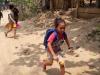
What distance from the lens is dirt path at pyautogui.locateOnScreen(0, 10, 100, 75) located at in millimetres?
7461

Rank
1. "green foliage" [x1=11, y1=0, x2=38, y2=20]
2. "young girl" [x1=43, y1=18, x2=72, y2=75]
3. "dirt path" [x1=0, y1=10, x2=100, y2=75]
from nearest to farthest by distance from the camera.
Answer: "young girl" [x1=43, y1=18, x2=72, y2=75]
"dirt path" [x1=0, y1=10, x2=100, y2=75]
"green foliage" [x1=11, y1=0, x2=38, y2=20]

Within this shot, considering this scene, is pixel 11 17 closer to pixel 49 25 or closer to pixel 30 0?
pixel 49 25

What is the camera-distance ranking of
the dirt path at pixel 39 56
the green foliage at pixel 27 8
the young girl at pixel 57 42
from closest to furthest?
the young girl at pixel 57 42, the dirt path at pixel 39 56, the green foliage at pixel 27 8

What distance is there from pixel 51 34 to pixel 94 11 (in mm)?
7916

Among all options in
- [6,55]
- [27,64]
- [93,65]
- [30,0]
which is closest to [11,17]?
[6,55]

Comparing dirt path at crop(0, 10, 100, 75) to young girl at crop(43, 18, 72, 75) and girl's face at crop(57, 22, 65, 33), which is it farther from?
girl's face at crop(57, 22, 65, 33)

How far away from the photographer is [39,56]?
895 cm

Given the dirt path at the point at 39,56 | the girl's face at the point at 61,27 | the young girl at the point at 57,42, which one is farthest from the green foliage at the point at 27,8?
the girl's face at the point at 61,27

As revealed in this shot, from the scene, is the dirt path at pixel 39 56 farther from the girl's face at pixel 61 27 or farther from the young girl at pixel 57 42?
the girl's face at pixel 61 27

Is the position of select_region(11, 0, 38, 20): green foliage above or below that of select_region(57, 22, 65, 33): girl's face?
below

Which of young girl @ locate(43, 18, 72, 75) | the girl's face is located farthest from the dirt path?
the girl's face

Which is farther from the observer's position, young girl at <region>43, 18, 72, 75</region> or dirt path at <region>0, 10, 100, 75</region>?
dirt path at <region>0, 10, 100, 75</region>

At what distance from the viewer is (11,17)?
39.7 feet

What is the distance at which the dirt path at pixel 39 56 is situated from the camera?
7.46 metres
